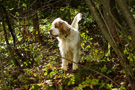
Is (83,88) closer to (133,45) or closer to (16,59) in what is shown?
(133,45)

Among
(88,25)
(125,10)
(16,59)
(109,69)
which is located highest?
(88,25)

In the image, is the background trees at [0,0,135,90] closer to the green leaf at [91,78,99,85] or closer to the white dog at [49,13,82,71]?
the green leaf at [91,78,99,85]

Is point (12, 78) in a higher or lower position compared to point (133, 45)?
lower

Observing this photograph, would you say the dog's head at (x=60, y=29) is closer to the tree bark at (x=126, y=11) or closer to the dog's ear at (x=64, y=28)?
the dog's ear at (x=64, y=28)

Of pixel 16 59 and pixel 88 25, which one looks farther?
pixel 88 25

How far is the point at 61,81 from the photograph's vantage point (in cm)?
399

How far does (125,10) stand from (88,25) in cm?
686

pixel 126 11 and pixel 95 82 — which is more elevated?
pixel 126 11

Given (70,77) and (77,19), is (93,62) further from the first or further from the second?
(77,19)

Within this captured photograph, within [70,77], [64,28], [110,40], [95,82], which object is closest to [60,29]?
[64,28]

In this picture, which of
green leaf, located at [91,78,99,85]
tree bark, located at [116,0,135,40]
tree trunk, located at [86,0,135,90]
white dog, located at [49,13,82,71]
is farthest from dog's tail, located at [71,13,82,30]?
tree bark, located at [116,0,135,40]

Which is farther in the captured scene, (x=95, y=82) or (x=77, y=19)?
(x=77, y=19)

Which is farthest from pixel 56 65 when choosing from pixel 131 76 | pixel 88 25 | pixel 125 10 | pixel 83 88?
pixel 88 25

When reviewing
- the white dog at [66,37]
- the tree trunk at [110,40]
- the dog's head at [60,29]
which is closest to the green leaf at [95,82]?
the tree trunk at [110,40]
